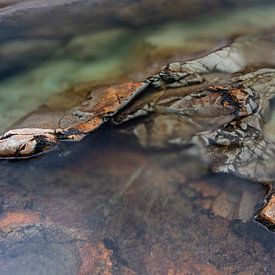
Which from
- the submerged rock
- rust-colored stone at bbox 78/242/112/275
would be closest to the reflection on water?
rust-colored stone at bbox 78/242/112/275

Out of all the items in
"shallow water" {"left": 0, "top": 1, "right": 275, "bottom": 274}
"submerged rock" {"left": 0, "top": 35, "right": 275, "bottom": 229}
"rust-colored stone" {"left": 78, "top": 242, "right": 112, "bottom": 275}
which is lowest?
"rust-colored stone" {"left": 78, "top": 242, "right": 112, "bottom": 275}

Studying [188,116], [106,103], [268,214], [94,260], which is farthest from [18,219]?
[268,214]

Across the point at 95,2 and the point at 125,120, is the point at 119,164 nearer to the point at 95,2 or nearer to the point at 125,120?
the point at 125,120

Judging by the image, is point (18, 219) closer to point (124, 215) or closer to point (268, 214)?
point (124, 215)

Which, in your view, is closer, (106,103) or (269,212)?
(269,212)

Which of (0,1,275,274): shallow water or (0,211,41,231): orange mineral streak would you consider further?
(0,211,41,231): orange mineral streak

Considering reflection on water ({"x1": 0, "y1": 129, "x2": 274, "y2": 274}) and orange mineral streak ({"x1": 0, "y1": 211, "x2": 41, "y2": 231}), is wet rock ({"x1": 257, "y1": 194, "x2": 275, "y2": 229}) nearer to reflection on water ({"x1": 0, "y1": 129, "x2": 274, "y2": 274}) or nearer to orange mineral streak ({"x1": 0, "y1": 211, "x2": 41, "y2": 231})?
reflection on water ({"x1": 0, "y1": 129, "x2": 274, "y2": 274})

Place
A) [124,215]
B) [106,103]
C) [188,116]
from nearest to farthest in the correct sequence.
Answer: [124,215]
[188,116]
[106,103]

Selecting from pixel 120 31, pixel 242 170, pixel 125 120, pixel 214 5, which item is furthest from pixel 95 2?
pixel 242 170

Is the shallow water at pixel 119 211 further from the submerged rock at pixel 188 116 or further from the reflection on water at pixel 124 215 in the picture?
the submerged rock at pixel 188 116
